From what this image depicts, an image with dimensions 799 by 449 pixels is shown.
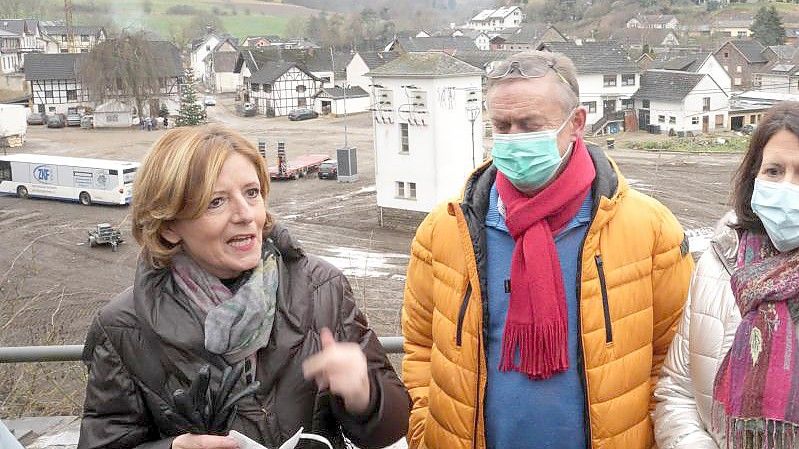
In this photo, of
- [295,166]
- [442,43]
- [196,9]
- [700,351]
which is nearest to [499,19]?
[196,9]

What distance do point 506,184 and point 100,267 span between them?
18.0 m

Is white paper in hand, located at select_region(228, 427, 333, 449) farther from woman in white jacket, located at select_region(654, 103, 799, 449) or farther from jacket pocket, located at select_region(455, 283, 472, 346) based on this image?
woman in white jacket, located at select_region(654, 103, 799, 449)

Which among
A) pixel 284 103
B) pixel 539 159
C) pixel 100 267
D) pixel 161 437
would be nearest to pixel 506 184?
pixel 539 159

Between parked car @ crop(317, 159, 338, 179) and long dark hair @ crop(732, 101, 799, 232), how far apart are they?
2683 centimetres

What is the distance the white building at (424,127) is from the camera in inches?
851

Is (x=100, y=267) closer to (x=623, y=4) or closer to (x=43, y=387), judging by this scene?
(x=43, y=387)

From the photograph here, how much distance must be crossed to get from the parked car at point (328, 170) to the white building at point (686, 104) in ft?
48.5

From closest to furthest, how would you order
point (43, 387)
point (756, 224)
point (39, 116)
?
1. point (756, 224)
2. point (43, 387)
3. point (39, 116)

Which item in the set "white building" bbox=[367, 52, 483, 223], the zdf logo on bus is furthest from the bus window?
"white building" bbox=[367, 52, 483, 223]

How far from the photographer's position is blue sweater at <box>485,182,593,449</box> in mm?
2014

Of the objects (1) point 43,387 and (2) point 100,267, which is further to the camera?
(2) point 100,267

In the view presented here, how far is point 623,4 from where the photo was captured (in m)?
80.1

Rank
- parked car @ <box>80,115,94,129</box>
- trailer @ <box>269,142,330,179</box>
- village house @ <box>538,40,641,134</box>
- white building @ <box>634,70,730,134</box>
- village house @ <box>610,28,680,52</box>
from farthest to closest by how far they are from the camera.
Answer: village house @ <box>610,28,680,52</box>
parked car @ <box>80,115,94,129</box>
village house @ <box>538,40,641,134</box>
white building @ <box>634,70,730,134</box>
trailer @ <box>269,142,330,179</box>

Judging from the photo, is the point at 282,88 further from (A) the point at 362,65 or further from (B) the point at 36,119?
(B) the point at 36,119
